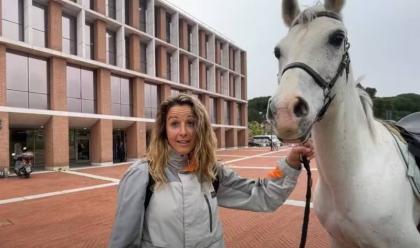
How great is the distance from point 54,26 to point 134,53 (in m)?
7.07

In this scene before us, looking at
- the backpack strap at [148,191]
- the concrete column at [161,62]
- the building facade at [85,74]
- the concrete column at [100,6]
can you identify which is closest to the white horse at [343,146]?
the backpack strap at [148,191]

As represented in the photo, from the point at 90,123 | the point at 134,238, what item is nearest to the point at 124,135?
the point at 90,123

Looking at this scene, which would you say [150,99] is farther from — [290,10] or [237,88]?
[290,10]

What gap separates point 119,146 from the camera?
2708 cm

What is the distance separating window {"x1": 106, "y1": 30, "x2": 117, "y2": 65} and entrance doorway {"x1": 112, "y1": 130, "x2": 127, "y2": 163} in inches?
239

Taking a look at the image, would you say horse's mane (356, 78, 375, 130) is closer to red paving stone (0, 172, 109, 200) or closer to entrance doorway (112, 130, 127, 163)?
red paving stone (0, 172, 109, 200)

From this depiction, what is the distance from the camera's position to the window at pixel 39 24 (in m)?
20.0

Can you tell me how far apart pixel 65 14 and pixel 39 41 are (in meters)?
3.14

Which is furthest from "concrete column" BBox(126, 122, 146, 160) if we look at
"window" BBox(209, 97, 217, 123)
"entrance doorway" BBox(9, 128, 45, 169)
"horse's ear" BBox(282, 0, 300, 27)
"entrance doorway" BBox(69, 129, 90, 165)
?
"horse's ear" BBox(282, 0, 300, 27)

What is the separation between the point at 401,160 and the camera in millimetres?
2332

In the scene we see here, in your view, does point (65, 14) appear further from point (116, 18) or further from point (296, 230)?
point (296, 230)

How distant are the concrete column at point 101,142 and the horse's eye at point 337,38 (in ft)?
74.1

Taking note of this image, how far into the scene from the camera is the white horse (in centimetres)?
178

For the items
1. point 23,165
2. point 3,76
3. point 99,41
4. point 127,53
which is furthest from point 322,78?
point 127,53
